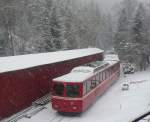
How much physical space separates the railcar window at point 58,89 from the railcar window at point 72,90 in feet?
1.28

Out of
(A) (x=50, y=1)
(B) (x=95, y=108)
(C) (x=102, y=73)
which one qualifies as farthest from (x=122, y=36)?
(B) (x=95, y=108)

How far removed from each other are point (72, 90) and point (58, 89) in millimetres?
814

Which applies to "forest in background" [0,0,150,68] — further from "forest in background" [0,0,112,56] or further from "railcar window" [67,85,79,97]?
"railcar window" [67,85,79,97]

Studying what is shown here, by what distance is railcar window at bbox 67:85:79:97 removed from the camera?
52.0ft

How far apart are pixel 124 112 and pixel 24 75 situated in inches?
244

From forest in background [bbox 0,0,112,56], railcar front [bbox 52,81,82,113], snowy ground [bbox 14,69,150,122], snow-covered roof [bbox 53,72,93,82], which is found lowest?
snowy ground [bbox 14,69,150,122]

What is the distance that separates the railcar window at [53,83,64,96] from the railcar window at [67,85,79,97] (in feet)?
1.28

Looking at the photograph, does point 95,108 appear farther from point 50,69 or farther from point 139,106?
point 50,69

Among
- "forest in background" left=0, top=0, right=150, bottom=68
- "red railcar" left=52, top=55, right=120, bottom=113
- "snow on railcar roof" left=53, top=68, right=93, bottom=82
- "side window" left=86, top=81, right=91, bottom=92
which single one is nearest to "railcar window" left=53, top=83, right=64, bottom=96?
"red railcar" left=52, top=55, right=120, bottom=113

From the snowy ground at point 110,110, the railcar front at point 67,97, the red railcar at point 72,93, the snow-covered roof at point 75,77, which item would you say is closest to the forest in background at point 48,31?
the snowy ground at point 110,110

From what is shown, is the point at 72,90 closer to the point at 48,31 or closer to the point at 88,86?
the point at 88,86

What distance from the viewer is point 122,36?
180 ft

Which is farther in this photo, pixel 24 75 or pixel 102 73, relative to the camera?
pixel 102 73

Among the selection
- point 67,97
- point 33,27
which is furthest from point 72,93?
point 33,27
